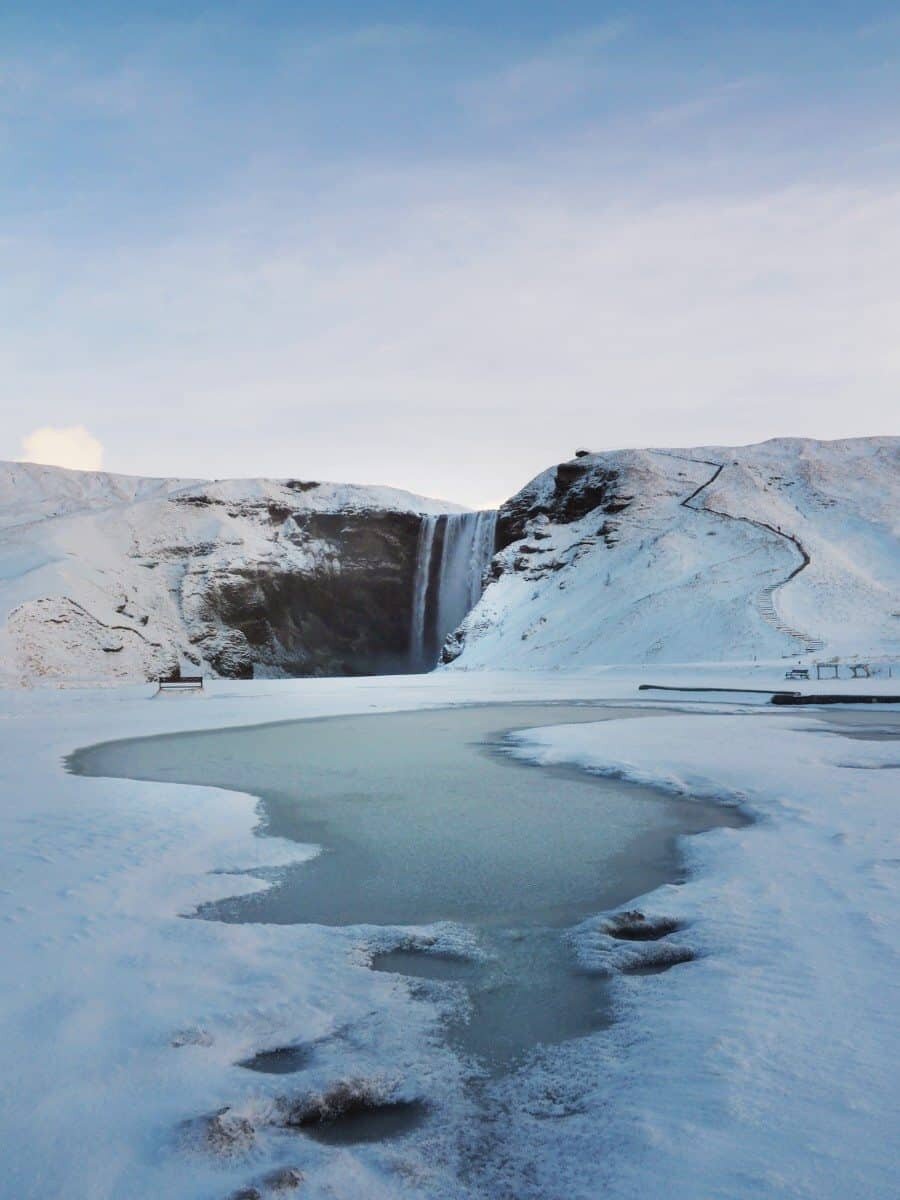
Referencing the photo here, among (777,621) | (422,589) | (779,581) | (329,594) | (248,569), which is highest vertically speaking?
(248,569)

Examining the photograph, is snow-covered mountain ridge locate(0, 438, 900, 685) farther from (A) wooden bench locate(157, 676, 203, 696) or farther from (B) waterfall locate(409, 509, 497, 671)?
(A) wooden bench locate(157, 676, 203, 696)

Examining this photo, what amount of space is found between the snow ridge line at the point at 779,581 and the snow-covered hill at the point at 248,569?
23.3 m

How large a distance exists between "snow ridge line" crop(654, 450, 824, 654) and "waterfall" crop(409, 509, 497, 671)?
58.1ft

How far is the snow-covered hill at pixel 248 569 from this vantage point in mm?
60844

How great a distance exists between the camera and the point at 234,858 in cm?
659

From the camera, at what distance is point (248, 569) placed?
66500 millimetres

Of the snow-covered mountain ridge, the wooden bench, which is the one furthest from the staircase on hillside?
the wooden bench

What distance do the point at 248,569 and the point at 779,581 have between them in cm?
4067

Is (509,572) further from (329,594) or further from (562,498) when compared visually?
(329,594)

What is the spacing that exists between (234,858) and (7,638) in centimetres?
4597

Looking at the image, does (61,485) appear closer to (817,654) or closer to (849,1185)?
(817,654)

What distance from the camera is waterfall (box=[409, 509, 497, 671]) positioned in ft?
224

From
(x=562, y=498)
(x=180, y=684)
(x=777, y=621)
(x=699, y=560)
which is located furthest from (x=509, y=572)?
(x=180, y=684)

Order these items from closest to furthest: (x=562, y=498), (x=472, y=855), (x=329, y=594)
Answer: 1. (x=472, y=855)
2. (x=562, y=498)
3. (x=329, y=594)
